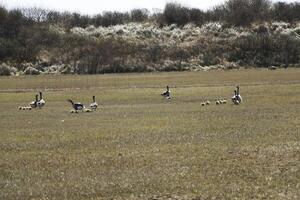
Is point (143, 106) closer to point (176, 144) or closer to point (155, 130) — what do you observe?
point (155, 130)

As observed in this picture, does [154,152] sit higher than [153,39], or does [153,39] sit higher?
[153,39]

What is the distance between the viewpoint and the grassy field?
46.5ft

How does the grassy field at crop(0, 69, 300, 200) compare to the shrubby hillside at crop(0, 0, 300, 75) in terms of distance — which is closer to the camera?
the grassy field at crop(0, 69, 300, 200)

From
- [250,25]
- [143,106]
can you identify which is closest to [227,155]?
[143,106]

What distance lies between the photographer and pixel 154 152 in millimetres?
19156

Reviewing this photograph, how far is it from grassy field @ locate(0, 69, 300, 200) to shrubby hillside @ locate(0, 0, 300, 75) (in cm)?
5819

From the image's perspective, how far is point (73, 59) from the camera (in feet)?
321

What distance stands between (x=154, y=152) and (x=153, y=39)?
3688 inches

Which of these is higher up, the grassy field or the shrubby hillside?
the shrubby hillside

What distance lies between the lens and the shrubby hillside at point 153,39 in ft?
312

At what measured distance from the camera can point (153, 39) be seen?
112 metres

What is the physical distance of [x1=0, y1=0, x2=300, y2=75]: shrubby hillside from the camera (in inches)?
3743

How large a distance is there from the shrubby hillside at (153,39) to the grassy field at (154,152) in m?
58.2

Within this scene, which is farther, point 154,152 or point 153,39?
point 153,39
